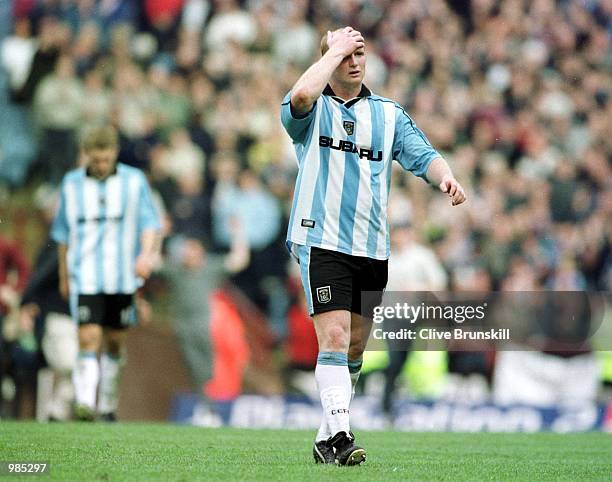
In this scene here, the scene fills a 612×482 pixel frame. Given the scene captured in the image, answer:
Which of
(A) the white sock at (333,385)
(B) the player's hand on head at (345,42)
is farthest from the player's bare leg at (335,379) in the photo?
(B) the player's hand on head at (345,42)

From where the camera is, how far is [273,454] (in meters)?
6.80

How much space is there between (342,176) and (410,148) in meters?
0.43

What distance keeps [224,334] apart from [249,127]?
2.68 meters

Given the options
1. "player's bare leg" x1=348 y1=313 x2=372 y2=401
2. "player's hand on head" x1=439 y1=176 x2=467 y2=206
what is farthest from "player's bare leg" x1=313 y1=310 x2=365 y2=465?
"player's hand on head" x1=439 y1=176 x2=467 y2=206

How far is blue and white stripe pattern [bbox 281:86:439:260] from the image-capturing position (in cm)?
617

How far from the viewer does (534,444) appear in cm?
844

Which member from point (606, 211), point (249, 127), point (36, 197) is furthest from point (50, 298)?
point (606, 211)

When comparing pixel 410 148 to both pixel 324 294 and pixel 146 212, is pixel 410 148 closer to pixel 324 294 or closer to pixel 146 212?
pixel 324 294

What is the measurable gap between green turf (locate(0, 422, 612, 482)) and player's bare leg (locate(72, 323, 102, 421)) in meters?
0.52

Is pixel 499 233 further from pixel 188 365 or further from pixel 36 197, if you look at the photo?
pixel 36 197

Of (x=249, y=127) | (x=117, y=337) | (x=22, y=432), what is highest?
(x=249, y=127)

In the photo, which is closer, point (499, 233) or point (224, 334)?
point (224, 334)

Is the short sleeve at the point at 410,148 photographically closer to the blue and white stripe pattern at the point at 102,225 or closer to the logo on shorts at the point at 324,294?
the logo on shorts at the point at 324,294

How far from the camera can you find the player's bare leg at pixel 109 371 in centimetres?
1000
